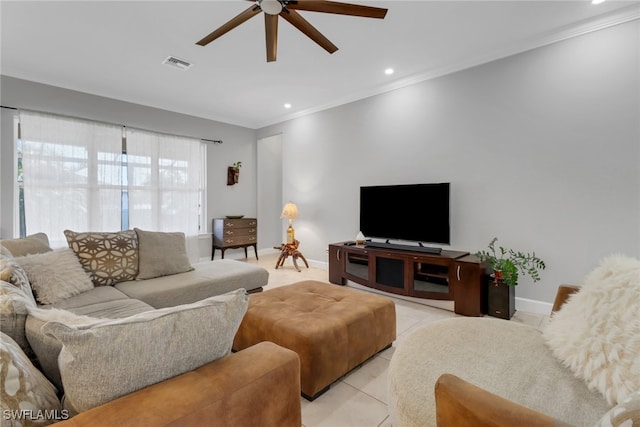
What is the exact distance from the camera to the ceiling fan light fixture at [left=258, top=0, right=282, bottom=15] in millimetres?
1879

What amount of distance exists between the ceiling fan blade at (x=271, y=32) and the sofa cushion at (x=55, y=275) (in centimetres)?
232

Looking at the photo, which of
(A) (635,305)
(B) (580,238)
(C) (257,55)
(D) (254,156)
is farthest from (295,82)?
(A) (635,305)

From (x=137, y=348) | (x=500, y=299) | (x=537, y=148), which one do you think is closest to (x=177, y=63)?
(x=137, y=348)

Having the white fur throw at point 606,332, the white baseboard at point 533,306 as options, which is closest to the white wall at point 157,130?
the white baseboard at point 533,306

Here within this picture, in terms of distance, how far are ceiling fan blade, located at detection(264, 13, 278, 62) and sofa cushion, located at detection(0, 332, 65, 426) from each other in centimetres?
218

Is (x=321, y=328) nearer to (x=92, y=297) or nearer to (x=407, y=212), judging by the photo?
(x=92, y=297)

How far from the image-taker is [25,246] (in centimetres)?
238

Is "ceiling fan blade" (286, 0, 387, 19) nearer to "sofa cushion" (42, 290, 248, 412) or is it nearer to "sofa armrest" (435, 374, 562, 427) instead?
"sofa cushion" (42, 290, 248, 412)

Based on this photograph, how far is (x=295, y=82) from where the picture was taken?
156 inches

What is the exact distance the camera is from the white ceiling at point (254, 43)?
246 cm

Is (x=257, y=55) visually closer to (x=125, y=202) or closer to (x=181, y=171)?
(x=181, y=171)

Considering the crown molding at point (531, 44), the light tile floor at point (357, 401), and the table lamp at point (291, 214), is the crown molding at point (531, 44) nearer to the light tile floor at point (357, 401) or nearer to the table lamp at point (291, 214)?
→ the table lamp at point (291, 214)

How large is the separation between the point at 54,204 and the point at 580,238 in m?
6.01

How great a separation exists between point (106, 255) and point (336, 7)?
107 inches
